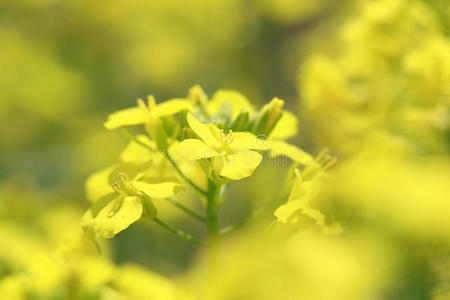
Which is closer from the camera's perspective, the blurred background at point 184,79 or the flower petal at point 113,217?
the flower petal at point 113,217

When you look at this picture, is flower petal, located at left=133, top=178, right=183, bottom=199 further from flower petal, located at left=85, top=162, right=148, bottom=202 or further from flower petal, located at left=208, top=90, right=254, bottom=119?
flower petal, located at left=208, top=90, right=254, bottom=119

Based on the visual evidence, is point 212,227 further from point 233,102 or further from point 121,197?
point 233,102

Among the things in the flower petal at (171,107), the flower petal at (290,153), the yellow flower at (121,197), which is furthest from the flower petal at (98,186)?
the flower petal at (290,153)

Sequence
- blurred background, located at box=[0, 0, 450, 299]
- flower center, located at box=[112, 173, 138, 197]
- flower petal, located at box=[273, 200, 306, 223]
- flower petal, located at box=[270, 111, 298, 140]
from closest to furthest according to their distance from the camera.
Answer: flower petal, located at box=[273, 200, 306, 223] < flower center, located at box=[112, 173, 138, 197] < flower petal, located at box=[270, 111, 298, 140] < blurred background, located at box=[0, 0, 450, 299]

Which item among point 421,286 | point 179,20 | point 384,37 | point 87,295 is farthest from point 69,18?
point 421,286

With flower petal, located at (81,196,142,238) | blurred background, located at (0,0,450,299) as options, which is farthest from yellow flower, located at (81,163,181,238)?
blurred background, located at (0,0,450,299)

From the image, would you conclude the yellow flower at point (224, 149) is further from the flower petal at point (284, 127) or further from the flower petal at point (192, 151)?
the flower petal at point (284, 127)
